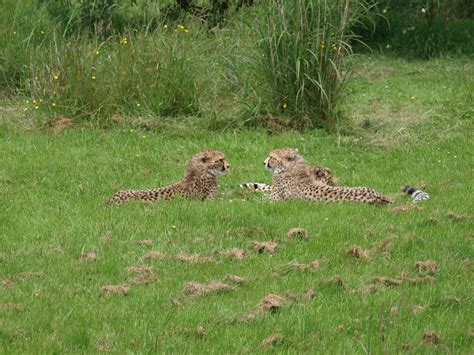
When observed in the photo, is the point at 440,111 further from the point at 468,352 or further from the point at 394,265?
the point at 468,352

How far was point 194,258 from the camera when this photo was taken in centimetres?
746

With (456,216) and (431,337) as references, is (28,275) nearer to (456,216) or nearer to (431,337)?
(431,337)

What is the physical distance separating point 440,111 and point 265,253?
19.3 feet

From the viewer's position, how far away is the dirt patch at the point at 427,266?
7.19 meters

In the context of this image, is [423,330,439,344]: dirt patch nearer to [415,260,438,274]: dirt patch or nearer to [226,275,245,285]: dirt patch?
[415,260,438,274]: dirt patch

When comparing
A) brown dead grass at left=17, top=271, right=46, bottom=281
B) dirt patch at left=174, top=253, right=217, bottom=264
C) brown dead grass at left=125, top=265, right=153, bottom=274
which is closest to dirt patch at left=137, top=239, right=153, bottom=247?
dirt patch at left=174, top=253, right=217, bottom=264

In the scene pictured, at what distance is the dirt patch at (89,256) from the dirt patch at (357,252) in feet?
6.31

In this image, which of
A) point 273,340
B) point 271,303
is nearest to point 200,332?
point 273,340

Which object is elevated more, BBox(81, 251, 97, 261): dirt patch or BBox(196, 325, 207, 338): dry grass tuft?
BBox(196, 325, 207, 338): dry grass tuft

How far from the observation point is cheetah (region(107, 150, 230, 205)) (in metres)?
9.02

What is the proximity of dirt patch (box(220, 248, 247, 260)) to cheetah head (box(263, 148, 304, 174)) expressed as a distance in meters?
2.05

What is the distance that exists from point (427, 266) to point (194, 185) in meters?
2.81

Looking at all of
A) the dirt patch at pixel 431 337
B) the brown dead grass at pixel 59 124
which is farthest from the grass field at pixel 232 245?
the brown dead grass at pixel 59 124

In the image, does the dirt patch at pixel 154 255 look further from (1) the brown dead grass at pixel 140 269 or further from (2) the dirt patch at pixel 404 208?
(2) the dirt patch at pixel 404 208
